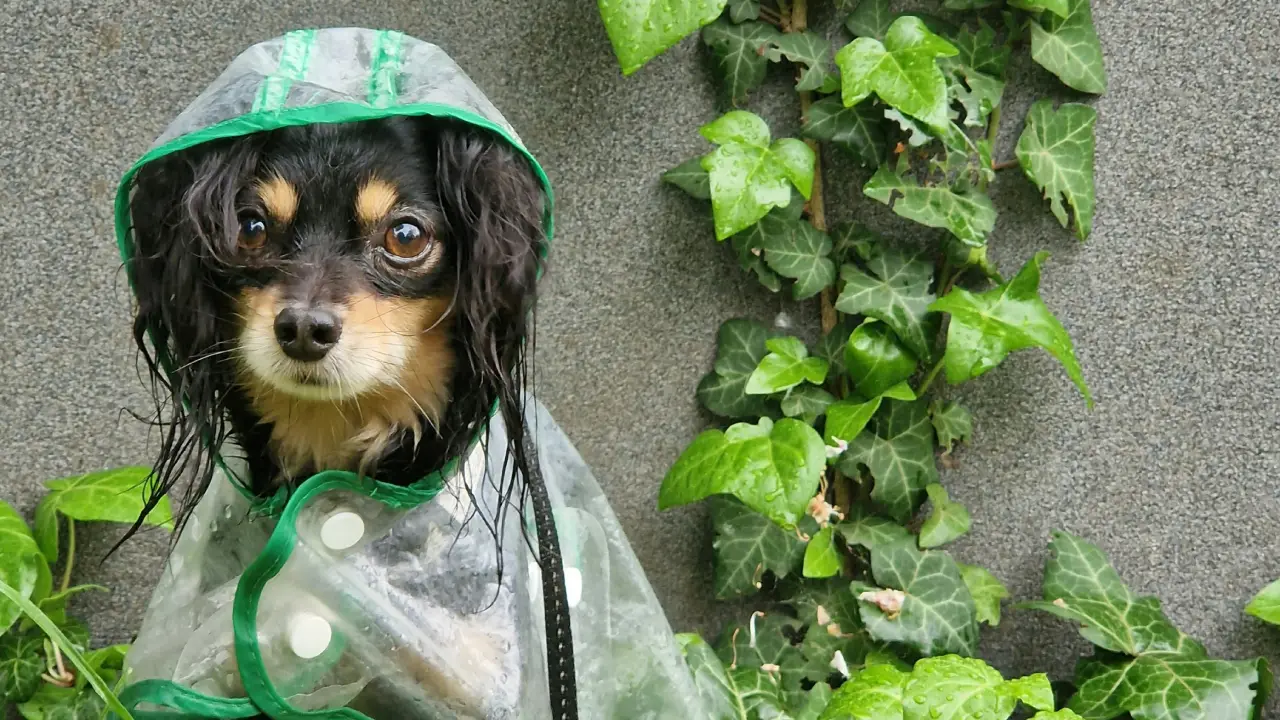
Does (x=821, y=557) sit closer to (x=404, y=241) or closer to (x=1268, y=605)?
(x=1268, y=605)

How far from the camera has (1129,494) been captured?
63.6 inches

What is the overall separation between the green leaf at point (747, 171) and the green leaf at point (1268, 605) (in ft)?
3.28

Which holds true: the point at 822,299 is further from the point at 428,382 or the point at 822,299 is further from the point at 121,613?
the point at 121,613

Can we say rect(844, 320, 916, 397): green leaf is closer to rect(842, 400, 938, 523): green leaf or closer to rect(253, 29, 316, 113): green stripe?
rect(842, 400, 938, 523): green leaf

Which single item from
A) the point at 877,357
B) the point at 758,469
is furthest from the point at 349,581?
the point at 877,357

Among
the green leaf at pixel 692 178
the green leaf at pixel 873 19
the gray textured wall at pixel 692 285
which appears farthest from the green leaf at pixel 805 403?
the green leaf at pixel 873 19

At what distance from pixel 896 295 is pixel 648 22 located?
22.4 inches

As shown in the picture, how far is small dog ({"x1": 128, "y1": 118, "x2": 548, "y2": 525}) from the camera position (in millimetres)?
944

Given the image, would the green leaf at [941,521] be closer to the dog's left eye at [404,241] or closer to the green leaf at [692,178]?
the green leaf at [692,178]

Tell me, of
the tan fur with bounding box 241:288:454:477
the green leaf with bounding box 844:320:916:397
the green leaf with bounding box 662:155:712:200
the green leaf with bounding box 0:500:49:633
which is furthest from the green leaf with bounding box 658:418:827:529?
the green leaf with bounding box 0:500:49:633

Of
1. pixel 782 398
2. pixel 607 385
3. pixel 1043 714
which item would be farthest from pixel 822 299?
pixel 1043 714

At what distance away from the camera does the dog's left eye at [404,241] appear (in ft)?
3.22

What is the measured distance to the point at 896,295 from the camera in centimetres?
150

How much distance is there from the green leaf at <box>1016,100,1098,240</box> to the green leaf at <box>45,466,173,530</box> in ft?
4.65
